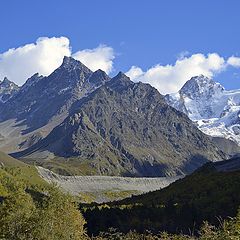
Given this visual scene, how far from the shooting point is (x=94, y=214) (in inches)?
5217

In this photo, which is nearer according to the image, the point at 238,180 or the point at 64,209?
the point at 64,209

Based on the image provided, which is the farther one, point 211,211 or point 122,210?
point 122,210

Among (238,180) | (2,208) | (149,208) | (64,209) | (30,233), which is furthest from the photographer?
(238,180)

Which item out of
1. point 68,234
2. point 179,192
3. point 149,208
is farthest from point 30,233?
point 179,192

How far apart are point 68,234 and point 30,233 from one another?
21.1 ft

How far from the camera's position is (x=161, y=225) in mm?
116188

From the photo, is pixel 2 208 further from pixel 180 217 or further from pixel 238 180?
pixel 238 180

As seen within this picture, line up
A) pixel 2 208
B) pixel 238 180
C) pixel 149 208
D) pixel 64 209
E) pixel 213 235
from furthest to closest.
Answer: pixel 238 180 < pixel 149 208 < pixel 2 208 < pixel 64 209 < pixel 213 235

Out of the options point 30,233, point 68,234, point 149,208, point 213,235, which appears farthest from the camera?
point 149,208

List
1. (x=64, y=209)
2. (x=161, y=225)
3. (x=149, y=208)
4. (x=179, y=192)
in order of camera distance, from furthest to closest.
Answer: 1. (x=179, y=192)
2. (x=149, y=208)
3. (x=161, y=225)
4. (x=64, y=209)

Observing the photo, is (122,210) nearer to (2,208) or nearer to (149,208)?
(149,208)

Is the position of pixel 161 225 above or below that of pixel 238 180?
below

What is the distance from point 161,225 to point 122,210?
18.6 m

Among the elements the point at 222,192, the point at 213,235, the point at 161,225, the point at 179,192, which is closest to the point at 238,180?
the point at 222,192
